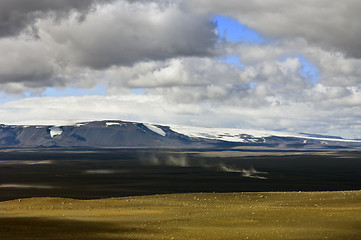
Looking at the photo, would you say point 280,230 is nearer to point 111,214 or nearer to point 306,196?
point 111,214

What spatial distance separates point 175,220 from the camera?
42.3 m

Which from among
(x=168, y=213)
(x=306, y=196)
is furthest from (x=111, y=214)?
(x=306, y=196)

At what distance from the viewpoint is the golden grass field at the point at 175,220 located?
3444 centimetres

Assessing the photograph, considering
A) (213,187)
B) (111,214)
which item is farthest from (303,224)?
(213,187)

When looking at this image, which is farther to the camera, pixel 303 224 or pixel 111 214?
pixel 111 214

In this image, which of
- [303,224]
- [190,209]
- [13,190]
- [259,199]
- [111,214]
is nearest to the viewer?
[303,224]

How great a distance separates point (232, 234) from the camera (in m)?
34.7

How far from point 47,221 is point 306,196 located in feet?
120

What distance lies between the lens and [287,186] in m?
101

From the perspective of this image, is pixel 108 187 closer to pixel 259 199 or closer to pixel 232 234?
pixel 259 199

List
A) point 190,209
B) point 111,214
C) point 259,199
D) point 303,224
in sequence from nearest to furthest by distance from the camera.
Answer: point 303,224 < point 111,214 < point 190,209 < point 259,199

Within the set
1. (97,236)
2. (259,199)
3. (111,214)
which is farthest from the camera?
(259,199)

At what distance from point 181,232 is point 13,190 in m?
63.6

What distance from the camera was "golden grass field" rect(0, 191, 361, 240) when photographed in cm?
3444
